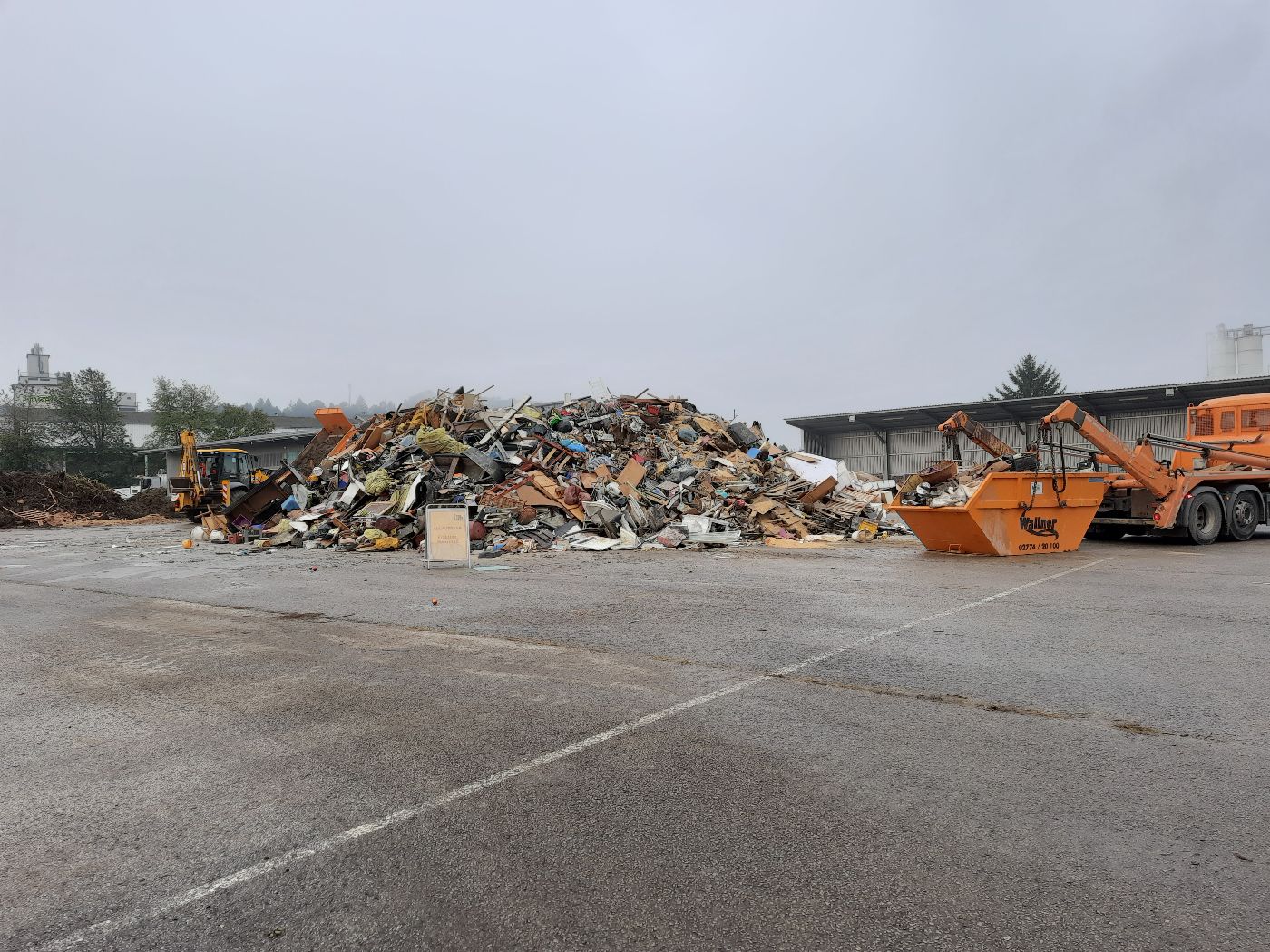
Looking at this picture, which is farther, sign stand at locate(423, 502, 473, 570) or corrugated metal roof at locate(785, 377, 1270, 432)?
corrugated metal roof at locate(785, 377, 1270, 432)

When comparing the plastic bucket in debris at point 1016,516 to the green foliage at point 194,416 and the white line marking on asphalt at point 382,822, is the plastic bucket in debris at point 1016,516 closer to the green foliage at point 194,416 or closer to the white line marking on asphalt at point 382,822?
the white line marking on asphalt at point 382,822

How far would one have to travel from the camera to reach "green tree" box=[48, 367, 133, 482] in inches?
2172

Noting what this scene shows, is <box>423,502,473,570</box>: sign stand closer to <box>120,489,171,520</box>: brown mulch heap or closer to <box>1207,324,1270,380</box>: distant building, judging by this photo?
<box>120,489,171,520</box>: brown mulch heap

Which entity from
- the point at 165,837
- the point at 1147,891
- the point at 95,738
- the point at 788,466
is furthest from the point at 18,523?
the point at 1147,891

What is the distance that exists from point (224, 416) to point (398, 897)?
7099 centimetres

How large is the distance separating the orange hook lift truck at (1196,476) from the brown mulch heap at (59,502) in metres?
34.2

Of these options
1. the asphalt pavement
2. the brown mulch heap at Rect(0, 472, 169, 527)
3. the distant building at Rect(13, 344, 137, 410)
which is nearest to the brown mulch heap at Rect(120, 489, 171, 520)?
the brown mulch heap at Rect(0, 472, 169, 527)

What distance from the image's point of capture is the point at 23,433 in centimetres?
5150

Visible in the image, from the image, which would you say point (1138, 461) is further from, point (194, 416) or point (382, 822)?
point (194, 416)

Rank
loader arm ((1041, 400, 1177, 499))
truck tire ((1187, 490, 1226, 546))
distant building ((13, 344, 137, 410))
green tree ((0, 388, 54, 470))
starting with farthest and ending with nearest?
distant building ((13, 344, 137, 410))
green tree ((0, 388, 54, 470))
truck tire ((1187, 490, 1226, 546))
loader arm ((1041, 400, 1177, 499))

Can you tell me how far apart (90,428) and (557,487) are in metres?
55.7

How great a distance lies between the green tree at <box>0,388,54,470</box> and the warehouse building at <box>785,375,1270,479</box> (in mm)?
51365

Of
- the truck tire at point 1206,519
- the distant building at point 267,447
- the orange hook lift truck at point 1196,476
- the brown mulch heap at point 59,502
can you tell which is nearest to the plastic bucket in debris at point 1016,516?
the orange hook lift truck at point 1196,476

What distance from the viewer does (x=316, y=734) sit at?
427 centimetres
